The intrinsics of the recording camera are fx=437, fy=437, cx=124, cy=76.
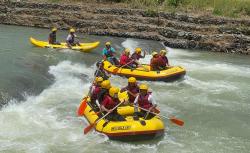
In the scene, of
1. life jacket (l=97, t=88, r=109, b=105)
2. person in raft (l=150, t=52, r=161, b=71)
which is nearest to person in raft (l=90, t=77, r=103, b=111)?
life jacket (l=97, t=88, r=109, b=105)

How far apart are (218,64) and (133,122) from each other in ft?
36.1

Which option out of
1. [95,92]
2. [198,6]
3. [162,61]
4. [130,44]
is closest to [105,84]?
[95,92]

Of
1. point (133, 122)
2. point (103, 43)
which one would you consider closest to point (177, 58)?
point (103, 43)

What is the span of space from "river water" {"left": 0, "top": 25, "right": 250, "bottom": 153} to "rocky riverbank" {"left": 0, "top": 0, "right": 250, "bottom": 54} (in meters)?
2.96

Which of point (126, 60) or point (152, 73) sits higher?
point (126, 60)

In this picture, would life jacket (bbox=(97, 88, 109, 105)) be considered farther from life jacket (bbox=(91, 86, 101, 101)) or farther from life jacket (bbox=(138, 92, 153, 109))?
life jacket (bbox=(138, 92, 153, 109))

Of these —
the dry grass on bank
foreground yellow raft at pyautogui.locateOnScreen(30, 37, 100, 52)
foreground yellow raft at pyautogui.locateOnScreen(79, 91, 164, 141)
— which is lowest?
foreground yellow raft at pyautogui.locateOnScreen(79, 91, 164, 141)

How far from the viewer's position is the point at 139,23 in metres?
26.3

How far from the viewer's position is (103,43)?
22344 mm

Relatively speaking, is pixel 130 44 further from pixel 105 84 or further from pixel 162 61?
pixel 105 84

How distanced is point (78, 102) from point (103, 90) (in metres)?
2.46

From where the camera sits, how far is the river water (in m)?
10.3

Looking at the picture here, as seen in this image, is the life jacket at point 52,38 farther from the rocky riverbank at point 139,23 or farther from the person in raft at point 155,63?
the person in raft at point 155,63

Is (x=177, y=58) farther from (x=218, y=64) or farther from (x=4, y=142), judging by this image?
(x=4, y=142)
